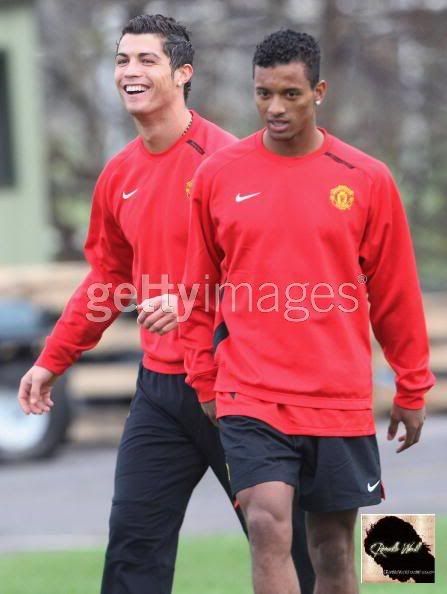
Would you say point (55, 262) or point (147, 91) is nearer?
point (147, 91)

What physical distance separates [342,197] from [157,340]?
894mm

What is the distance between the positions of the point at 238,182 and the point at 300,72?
1.27 ft

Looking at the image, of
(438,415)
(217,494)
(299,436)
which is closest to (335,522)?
(299,436)

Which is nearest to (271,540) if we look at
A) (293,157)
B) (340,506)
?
(340,506)

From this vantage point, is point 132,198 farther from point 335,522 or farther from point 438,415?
point 438,415

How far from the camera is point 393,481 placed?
12484 mm

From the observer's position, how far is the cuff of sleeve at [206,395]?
5.08m

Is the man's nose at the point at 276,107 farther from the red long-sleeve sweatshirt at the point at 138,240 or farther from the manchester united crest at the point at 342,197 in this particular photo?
the red long-sleeve sweatshirt at the point at 138,240

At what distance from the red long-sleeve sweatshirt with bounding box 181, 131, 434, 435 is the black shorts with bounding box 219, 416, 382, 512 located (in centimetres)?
8

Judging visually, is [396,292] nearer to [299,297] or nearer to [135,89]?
[299,297]

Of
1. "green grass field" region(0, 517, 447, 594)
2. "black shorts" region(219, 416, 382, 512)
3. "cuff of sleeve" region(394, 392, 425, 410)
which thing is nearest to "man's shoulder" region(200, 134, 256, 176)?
"black shorts" region(219, 416, 382, 512)

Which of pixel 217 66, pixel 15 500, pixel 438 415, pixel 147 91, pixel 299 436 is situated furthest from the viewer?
pixel 217 66

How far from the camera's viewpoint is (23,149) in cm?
1627

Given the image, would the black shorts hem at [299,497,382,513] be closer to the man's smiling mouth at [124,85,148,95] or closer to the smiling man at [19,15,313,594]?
the smiling man at [19,15,313,594]
